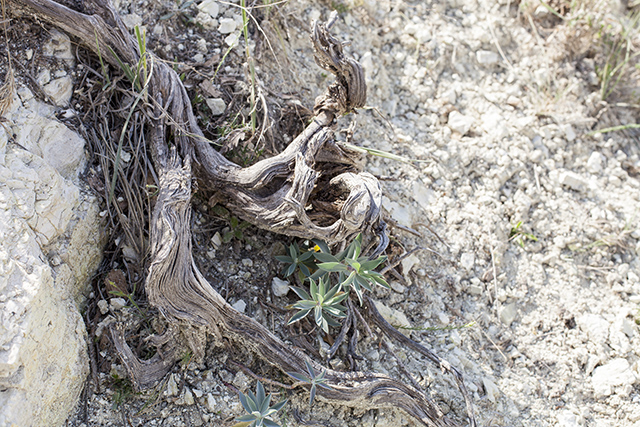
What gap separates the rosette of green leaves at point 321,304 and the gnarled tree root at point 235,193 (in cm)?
16

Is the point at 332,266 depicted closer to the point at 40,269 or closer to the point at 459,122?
the point at 40,269

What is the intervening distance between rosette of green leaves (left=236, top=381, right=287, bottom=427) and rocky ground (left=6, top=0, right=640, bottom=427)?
0.51ft

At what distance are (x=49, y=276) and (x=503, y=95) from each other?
3040 millimetres

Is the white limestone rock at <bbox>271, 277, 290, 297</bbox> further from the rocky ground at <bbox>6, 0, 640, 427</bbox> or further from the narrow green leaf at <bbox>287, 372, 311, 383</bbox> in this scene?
the narrow green leaf at <bbox>287, 372, 311, 383</bbox>

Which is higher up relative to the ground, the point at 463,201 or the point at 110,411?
the point at 463,201

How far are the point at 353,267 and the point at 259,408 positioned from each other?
720 millimetres

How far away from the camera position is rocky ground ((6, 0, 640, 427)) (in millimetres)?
2455

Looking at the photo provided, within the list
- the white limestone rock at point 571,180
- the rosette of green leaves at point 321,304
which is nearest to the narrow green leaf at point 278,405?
the rosette of green leaves at point 321,304

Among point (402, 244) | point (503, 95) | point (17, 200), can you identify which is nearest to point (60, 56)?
point (17, 200)

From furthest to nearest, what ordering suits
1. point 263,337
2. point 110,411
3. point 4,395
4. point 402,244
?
point 402,244
point 263,337
point 110,411
point 4,395

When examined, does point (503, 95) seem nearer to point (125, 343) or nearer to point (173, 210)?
point (173, 210)

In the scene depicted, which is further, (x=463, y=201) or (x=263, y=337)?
(x=463, y=201)

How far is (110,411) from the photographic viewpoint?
2064 millimetres

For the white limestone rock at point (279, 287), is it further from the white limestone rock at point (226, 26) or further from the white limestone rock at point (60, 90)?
the white limestone rock at point (226, 26)
